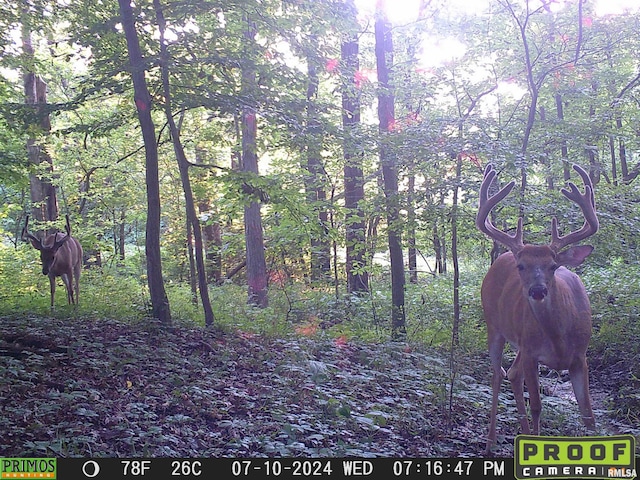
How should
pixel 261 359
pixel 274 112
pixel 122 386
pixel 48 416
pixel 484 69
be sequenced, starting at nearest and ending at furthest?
pixel 48 416 < pixel 122 386 < pixel 261 359 < pixel 274 112 < pixel 484 69

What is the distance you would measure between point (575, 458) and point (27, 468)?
3187 millimetres

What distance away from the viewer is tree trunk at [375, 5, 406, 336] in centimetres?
771

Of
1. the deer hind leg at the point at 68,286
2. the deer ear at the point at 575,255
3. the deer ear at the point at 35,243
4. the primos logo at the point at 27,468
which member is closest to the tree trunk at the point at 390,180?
the deer ear at the point at 575,255

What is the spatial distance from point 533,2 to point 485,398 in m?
6.50

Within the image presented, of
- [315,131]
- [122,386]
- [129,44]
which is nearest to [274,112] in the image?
[315,131]

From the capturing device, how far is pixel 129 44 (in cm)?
705

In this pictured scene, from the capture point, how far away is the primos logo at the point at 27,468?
124 inches

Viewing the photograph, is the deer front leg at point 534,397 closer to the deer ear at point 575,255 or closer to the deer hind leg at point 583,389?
the deer hind leg at point 583,389

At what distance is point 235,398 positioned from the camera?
4992 mm

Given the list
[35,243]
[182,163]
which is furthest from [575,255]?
[35,243]

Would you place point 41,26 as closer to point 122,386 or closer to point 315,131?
point 315,131

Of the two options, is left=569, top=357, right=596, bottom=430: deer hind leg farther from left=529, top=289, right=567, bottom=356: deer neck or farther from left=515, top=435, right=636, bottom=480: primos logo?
left=515, top=435, right=636, bottom=480: primos logo

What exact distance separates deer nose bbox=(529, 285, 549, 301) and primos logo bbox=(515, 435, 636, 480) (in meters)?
0.90

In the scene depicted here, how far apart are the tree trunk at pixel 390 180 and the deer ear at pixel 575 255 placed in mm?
3849
